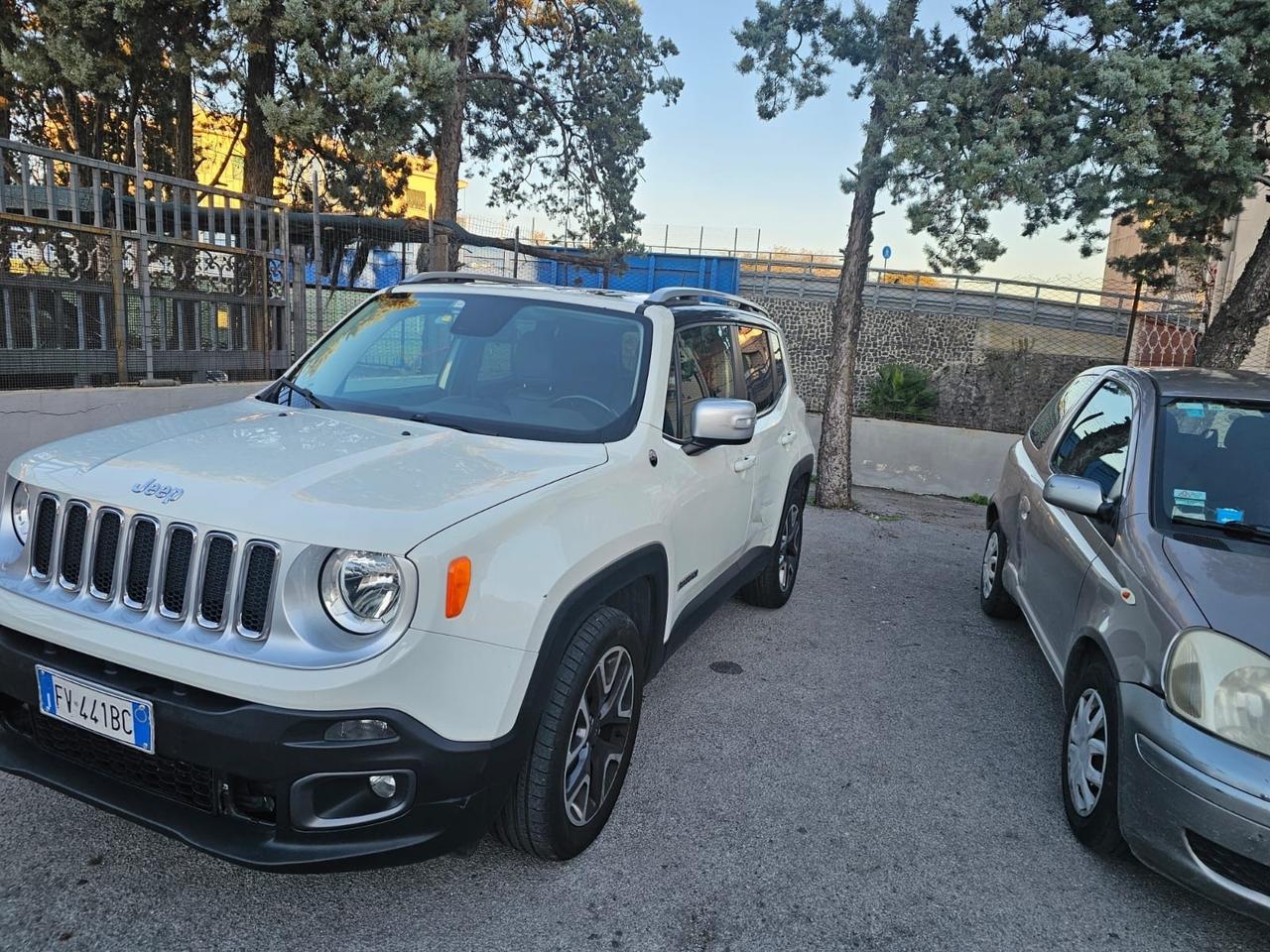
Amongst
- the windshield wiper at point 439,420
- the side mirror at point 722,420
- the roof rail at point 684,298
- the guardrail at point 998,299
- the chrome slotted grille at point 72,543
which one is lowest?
the chrome slotted grille at point 72,543

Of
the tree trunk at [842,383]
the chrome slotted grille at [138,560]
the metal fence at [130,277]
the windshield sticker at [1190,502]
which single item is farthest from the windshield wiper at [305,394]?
the tree trunk at [842,383]

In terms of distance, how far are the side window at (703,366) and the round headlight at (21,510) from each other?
2.22m

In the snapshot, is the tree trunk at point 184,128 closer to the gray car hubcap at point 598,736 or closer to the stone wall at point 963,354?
the stone wall at point 963,354

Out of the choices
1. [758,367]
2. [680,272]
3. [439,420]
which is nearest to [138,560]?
[439,420]

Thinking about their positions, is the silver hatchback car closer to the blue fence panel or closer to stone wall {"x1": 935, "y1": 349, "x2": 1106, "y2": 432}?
stone wall {"x1": 935, "y1": 349, "x2": 1106, "y2": 432}

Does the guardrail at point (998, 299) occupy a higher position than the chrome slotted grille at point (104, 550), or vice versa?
the guardrail at point (998, 299)

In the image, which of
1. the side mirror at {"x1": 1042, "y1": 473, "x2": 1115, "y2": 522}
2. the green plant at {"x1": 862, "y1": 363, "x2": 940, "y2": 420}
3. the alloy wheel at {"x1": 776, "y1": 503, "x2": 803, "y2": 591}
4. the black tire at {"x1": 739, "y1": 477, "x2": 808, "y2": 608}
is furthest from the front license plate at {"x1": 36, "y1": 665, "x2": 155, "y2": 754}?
the green plant at {"x1": 862, "y1": 363, "x2": 940, "y2": 420}

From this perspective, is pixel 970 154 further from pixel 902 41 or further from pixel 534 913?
pixel 534 913

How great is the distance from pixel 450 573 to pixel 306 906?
45.9 inches

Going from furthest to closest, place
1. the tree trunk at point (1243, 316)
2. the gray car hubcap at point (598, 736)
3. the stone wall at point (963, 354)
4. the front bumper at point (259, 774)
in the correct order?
the stone wall at point (963, 354)
the tree trunk at point (1243, 316)
the gray car hubcap at point (598, 736)
the front bumper at point (259, 774)

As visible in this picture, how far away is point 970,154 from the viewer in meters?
7.85

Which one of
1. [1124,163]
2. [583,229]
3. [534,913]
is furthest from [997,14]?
[583,229]

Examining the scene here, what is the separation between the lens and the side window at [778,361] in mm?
5266

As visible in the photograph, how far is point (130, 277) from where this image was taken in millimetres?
6992
